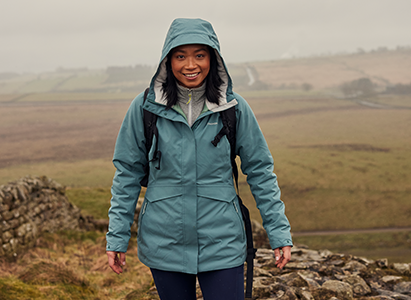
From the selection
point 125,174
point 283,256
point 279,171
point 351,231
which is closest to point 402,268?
point 283,256

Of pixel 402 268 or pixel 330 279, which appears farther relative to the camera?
pixel 402 268

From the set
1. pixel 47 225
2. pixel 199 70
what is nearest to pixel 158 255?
pixel 199 70

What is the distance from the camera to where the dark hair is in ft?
9.78

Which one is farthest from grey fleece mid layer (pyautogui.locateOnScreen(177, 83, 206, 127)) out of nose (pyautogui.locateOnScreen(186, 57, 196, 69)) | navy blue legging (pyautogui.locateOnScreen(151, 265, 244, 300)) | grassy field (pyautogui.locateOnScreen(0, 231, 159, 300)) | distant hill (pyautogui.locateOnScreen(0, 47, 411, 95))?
distant hill (pyautogui.locateOnScreen(0, 47, 411, 95))

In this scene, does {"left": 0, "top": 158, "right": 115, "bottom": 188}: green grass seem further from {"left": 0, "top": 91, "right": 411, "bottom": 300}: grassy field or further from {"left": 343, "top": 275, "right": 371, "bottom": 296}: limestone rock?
{"left": 343, "top": 275, "right": 371, "bottom": 296}: limestone rock

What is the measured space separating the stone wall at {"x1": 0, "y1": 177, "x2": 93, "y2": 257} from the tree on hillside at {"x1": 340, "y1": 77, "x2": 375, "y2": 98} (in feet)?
392

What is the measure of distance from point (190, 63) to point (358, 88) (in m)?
130

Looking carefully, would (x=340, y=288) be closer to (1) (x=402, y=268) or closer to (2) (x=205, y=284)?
(1) (x=402, y=268)

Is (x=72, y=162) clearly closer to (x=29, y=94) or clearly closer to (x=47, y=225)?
(x=29, y=94)

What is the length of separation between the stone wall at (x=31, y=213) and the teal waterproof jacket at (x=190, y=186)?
7.71 meters

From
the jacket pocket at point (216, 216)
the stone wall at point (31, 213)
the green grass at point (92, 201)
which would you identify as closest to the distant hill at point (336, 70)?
the green grass at point (92, 201)

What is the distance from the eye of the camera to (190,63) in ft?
9.56

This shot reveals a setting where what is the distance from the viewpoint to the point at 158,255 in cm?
295

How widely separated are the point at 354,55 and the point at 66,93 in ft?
372
